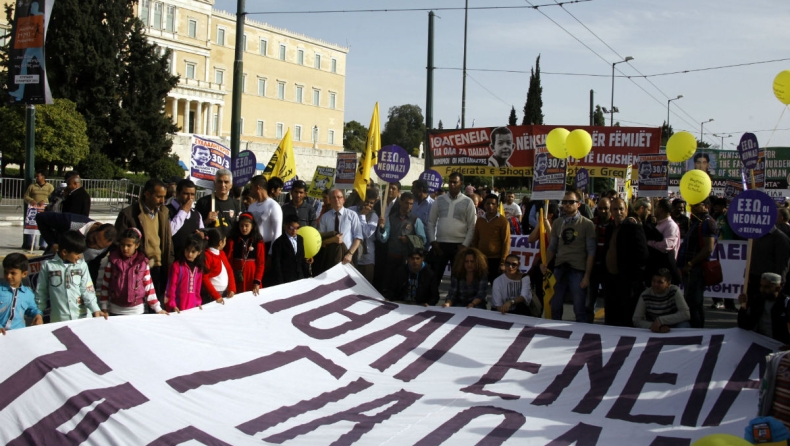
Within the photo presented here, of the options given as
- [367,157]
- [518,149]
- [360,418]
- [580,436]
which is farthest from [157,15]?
[580,436]

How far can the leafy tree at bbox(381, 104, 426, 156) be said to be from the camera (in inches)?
3866

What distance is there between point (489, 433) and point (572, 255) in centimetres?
352

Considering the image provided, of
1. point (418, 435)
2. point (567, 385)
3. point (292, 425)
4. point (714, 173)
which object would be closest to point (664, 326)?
point (567, 385)

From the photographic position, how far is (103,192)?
101ft

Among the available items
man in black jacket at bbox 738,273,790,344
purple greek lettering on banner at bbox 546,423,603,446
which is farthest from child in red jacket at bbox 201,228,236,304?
man in black jacket at bbox 738,273,790,344

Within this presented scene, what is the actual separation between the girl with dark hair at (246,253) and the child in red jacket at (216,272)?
0.32 m

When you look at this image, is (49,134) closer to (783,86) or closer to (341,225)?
(341,225)

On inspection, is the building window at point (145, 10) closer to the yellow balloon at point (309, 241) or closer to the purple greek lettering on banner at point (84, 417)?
the yellow balloon at point (309, 241)

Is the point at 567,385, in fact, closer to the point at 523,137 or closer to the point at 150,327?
the point at 150,327

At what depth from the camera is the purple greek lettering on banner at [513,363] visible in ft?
20.6

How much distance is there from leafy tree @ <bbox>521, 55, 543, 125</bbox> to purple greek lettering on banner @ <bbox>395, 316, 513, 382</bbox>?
156ft

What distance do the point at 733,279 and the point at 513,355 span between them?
608cm

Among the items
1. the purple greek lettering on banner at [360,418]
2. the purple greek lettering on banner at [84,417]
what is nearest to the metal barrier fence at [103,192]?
the purple greek lettering on banner at [360,418]

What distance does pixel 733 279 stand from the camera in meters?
11.4
